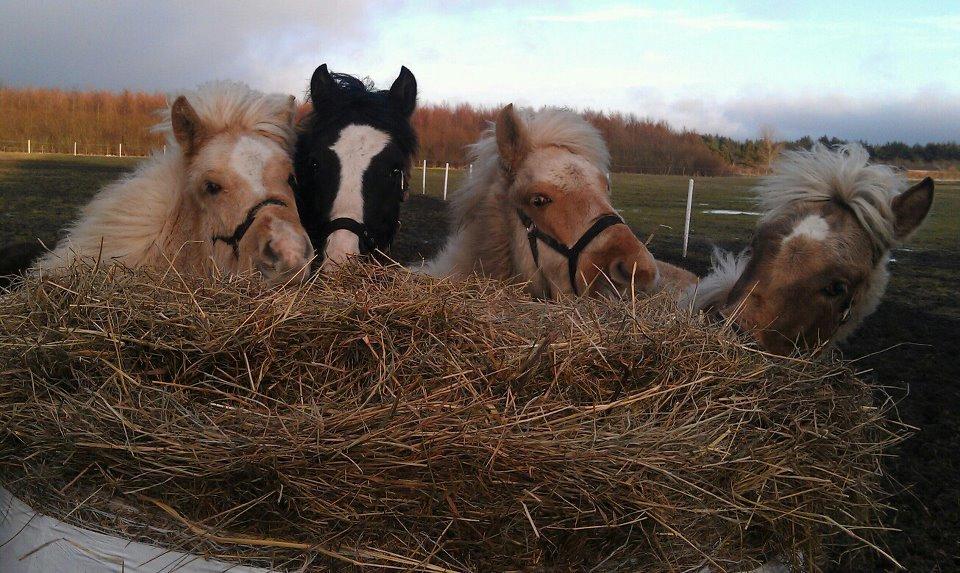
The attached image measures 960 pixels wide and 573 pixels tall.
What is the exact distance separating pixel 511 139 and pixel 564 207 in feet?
1.58

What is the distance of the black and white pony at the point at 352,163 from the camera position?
3.35 m

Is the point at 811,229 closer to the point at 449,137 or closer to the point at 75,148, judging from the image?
the point at 449,137

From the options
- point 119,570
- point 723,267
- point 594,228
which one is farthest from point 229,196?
point 723,267

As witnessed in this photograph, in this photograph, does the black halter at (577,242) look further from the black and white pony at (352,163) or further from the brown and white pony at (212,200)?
the brown and white pony at (212,200)

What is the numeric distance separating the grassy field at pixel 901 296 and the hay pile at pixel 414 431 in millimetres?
388

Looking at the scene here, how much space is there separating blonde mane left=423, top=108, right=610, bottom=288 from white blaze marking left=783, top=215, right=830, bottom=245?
0.98 metres

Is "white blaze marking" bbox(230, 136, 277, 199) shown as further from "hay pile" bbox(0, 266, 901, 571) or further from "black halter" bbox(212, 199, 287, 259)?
"hay pile" bbox(0, 266, 901, 571)

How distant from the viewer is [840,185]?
3672 millimetres

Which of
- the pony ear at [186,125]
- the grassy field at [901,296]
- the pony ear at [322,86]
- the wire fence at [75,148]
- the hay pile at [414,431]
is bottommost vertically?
the grassy field at [901,296]

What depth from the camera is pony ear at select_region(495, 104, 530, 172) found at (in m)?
3.63

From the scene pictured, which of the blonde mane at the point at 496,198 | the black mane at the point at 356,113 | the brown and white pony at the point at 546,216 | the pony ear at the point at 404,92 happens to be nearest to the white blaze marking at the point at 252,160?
the black mane at the point at 356,113

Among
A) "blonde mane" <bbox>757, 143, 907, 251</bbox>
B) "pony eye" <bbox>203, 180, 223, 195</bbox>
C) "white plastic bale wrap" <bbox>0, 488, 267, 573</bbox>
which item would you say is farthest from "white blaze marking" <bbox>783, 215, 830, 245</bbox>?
"white plastic bale wrap" <bbox>0, 488, 267, 573</bbox>

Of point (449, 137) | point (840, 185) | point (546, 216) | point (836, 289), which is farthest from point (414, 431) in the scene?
point (449, 137)

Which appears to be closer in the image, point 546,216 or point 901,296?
point 546,216
